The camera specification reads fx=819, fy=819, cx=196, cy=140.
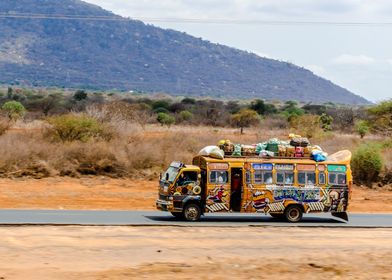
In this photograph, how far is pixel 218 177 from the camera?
2608 centimetres

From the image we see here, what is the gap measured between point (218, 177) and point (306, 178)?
302 cm

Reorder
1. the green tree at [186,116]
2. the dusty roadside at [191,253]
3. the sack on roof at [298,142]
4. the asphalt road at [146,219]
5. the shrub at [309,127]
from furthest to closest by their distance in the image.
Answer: the green tree at [186,116] → the shrub at [309,127] → the sack on roof at [298,142] → the asphalt road at [146,219] → the dusty roadside at [191,253]

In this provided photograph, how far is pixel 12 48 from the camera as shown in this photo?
19888cm

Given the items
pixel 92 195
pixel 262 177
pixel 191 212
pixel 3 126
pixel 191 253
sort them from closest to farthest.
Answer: pixel 191 253 → pixel 191 212 → pixel 262 177 → pixel 92 195 → pixel 3 126

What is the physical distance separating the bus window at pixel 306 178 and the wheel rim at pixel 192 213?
11.8 ft

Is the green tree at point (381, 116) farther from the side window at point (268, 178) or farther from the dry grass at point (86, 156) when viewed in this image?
the side window at point (268, 178)

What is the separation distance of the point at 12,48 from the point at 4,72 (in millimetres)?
6142

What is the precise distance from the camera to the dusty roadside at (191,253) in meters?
18.0

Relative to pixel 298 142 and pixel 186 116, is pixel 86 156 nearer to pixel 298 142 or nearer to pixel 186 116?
pixel 298 142

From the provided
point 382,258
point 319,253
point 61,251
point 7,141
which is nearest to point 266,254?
point 319,253

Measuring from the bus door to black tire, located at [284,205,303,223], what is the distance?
1644mm

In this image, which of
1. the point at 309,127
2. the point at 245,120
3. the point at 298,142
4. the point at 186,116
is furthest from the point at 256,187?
the point at 186,116

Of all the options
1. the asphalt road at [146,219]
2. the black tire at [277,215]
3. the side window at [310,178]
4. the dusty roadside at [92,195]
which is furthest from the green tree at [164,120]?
the side window at [310,178]

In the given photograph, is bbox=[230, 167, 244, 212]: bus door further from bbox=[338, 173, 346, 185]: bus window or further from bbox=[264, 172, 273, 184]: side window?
bbox=[338, 173, 346, 185]: bus window
